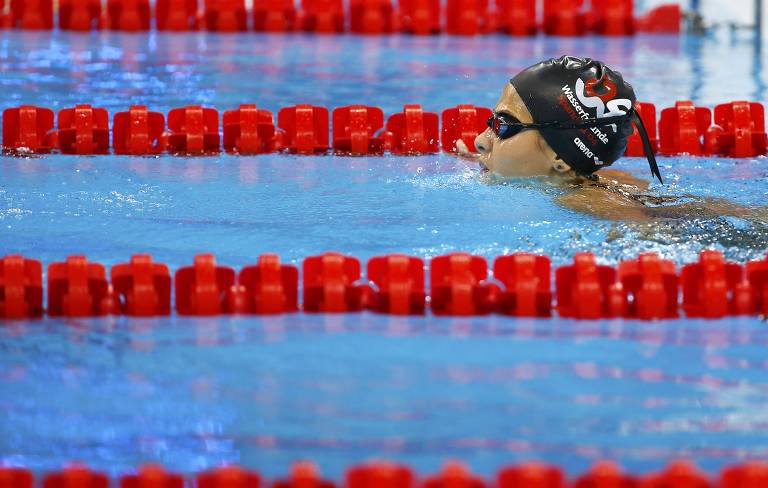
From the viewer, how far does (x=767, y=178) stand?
552 centimetres

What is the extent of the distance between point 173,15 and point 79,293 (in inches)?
227

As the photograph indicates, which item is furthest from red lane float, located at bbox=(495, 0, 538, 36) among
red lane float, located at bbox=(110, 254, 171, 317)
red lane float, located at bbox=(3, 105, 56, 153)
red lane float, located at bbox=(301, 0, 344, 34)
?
red lane float, located at bbox=(110, 254, 171, 317)

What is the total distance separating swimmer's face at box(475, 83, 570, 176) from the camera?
15.4 ft

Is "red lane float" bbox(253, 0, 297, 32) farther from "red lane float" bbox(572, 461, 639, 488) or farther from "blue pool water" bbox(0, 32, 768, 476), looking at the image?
"red lane float" bbox(572, 461, 639, 488)

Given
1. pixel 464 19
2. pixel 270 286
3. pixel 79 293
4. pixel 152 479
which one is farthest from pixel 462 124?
pixel 152 479

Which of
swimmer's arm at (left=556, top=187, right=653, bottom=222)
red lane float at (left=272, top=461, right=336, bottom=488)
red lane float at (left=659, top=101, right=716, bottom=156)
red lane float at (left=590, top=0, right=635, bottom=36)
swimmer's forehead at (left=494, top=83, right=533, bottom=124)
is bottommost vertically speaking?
red lane float at (left=272, top=461, right=336, bottom=488)

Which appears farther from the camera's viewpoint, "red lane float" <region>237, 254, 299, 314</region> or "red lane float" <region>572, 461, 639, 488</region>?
"red lane float" <region>237, 254, 299, 314</region>

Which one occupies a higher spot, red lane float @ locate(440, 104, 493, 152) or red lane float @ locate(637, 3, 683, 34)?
red lane float @ locate(637, 3, 683, 34)

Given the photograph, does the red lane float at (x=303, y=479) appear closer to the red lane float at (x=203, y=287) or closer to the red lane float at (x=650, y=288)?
the red lane float at (x=203, y=287)

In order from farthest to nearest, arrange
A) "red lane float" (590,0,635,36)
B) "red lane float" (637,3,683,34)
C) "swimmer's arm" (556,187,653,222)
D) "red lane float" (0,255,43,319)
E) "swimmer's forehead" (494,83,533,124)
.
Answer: "red lane float" (637,3,683,34)
"red lane float" (590,0,635,36)
"swimmer's forehead" (494,83,533,124)
"swimmer's arm" (556,187,653,222)
"red lane float" (0,255,43,319)

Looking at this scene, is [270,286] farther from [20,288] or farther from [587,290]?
[587,290]

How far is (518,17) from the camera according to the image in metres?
9.30

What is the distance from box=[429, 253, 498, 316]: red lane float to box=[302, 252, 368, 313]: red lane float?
23 cm

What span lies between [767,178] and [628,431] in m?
2.79
